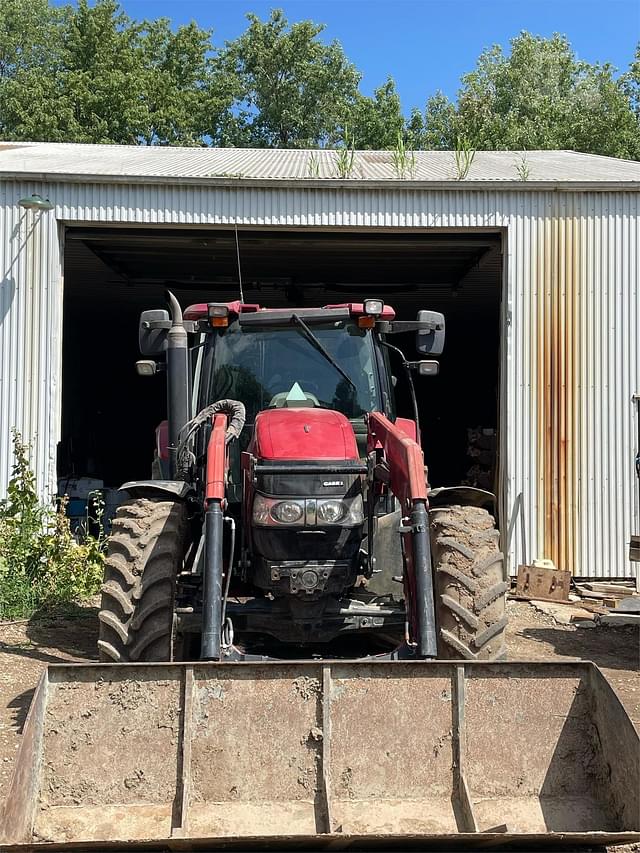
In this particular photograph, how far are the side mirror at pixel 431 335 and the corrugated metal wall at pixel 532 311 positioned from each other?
4.71 meters

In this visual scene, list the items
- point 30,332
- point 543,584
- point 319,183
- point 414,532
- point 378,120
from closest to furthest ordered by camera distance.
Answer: point 414,532
point 543,584
point 30,332
point 319,183
point 378,120

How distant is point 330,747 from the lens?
409 cm

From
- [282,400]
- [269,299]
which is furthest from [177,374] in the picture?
[269,299]

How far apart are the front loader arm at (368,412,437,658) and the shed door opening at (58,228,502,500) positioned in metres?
A: 6.10

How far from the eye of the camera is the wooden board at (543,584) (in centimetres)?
995

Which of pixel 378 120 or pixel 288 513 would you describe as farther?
pixel 378 120

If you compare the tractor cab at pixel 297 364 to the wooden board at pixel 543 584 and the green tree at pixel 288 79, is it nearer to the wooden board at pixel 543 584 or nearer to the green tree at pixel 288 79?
the wooden board at pixel 543 584

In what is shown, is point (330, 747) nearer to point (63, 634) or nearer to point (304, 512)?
point (304, 512)

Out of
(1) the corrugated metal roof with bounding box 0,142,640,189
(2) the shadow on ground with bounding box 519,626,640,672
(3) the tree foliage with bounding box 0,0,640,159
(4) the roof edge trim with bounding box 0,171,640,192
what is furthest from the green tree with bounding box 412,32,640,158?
(2) the shadow on ground with bounding box 519,626,640,672

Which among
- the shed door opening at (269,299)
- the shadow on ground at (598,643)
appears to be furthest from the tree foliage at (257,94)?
the shadow on ground at (598,643)

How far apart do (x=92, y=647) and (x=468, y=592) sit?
3.46 meters

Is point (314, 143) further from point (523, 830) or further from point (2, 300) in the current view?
point (523, 830)

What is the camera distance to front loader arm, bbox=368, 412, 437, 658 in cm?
459

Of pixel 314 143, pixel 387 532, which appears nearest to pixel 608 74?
pixel 314 143
